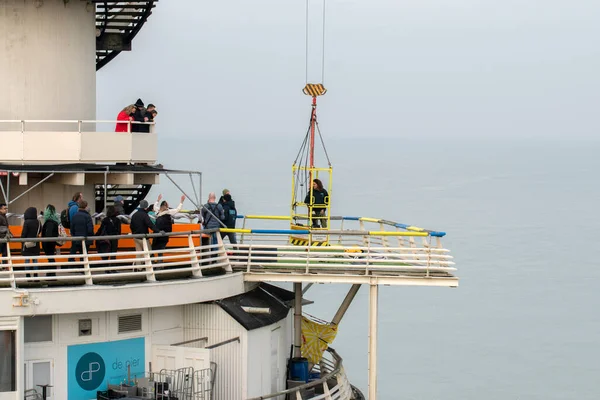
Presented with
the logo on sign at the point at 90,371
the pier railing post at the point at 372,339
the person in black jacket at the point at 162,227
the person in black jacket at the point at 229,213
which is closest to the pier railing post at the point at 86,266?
the logo on sign at the point at 90,371

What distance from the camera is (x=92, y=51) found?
107ft

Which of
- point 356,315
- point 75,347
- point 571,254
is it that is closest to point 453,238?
point 571,254

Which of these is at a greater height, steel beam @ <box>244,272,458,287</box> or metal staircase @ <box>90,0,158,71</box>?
metal staircase @ <box>90,0,158,71</box>

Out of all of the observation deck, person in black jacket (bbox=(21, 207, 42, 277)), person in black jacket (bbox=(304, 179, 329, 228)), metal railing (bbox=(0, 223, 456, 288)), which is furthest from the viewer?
person in black jacket (bbox=(304, 179, 329, 228))

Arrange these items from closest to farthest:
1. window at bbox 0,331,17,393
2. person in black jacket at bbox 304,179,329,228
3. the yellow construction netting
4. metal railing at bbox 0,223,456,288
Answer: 1. window at bbox 0,331,17,393
2. metal railing at bbox 0,223,456,288
3. the yellow construction netting
4. person in black jacket at bbox 304,179,329,228

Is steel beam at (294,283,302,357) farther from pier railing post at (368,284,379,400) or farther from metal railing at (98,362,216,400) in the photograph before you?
metal railing at (98,362,216,400)

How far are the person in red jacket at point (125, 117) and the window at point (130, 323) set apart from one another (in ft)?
16.8

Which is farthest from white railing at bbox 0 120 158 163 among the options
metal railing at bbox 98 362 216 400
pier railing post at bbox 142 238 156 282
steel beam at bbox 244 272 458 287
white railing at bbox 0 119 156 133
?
metal railing at bbox 98 362 216 400

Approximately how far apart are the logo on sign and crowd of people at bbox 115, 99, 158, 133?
6056mm

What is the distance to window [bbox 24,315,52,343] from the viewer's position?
85.8ft

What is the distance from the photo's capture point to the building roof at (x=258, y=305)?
28.0 m

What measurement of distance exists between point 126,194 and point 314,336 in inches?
308

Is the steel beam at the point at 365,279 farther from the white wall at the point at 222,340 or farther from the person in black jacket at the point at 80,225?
the person in black jacket at the point at 80,225

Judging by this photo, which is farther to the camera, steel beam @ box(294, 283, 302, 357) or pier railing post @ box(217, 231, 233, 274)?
steel beam @ box(294, 283, 302, 357)
